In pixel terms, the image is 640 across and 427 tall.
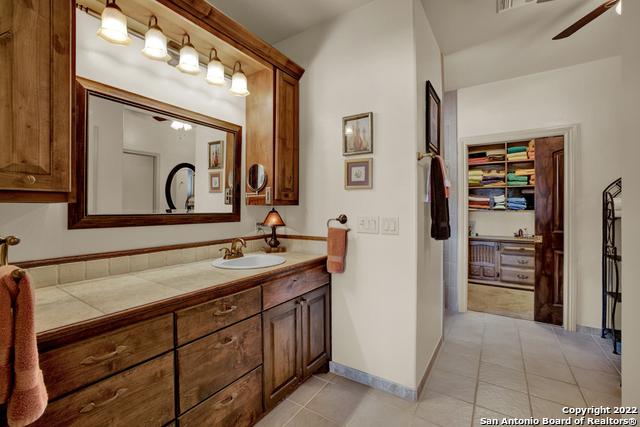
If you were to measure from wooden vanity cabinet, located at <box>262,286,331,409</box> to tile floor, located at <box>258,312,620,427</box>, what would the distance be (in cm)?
14

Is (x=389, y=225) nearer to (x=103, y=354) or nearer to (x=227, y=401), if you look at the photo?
(x=227, y=401)

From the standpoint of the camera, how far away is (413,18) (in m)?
1.88

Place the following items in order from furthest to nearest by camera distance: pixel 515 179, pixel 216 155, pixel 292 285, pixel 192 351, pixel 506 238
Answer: pixel 506 238
pixel 515 179
pixel 216 155
pixel 292 285
pixel 192 351

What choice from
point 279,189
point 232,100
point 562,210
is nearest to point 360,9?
point 232,100

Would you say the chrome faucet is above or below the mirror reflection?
below

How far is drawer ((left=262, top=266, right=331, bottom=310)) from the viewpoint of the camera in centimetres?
168

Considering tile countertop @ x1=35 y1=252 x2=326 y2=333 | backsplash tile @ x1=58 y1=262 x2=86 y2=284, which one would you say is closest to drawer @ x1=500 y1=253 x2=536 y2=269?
tile countertop @ x1=35 y1=252 x2=326 y2=333

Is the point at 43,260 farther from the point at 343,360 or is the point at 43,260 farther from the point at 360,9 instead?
the point at 360,9

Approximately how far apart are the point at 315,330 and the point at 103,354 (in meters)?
1.35

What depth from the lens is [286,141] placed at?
226 centimetres

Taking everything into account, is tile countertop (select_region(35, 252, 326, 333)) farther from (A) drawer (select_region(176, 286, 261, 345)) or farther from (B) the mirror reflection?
(B) the mirror reflection

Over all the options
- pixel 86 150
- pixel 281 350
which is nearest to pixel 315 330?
pixel 281 350

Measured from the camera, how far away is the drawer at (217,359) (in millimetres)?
1262

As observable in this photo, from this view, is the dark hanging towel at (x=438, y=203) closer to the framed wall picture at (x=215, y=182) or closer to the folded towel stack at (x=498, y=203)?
the framed wall picture at (x=215, y=182)
